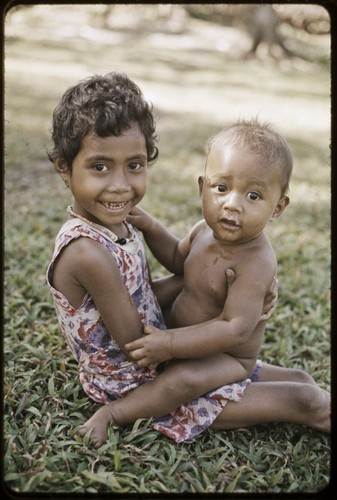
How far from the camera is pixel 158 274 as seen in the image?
3.74 meters

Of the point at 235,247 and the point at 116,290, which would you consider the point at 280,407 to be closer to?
the point at 235,247

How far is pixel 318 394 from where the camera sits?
8.12ft

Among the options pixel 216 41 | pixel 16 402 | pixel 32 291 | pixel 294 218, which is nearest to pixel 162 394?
pixel 16 402

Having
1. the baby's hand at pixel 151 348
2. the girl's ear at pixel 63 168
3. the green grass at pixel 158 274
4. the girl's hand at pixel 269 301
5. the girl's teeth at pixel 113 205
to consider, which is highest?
the girl's ear at pixel 63 168

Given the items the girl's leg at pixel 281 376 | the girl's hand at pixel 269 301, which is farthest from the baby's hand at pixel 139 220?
the girl's leg at pixel 281 376

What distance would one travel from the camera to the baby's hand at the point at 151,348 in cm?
227

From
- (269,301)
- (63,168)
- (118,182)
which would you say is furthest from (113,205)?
(269,301)

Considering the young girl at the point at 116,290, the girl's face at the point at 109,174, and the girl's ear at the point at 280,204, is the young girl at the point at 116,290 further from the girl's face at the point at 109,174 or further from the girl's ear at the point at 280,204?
the girl's ear at the point at 280,204

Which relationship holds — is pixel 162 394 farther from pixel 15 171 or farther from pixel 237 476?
pixel 15 171

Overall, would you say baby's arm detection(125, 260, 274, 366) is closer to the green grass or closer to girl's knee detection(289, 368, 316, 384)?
the green grass

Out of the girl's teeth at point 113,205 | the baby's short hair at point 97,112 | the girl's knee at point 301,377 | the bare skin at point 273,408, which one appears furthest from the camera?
the girl's knee at point 301,377

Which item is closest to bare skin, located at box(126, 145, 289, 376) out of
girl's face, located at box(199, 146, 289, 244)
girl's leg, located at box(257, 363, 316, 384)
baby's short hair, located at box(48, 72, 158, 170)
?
girl's face, located at box(199, 146, 289, 244)

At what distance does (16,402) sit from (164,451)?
634 millimetres

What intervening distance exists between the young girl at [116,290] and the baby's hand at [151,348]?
0.05 m
